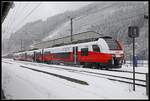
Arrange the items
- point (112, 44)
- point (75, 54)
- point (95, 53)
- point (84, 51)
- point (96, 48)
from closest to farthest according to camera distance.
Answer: point (112, 44) < point (96, 48) < point (95, 53) < point (84, 51) < point (75, 54)

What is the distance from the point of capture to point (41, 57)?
55.3 meters

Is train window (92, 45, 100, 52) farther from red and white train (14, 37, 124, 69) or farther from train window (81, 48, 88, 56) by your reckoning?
train window (81, 48, 88, 56)

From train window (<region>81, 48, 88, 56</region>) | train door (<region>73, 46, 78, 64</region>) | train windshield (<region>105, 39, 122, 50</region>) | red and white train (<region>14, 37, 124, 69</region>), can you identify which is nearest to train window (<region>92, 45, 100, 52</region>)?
red and white train (<region>14, 37, 124, 69</region>)

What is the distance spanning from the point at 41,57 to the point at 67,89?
42.3 metres

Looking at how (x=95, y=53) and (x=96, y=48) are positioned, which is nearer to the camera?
(x=96, y=48)

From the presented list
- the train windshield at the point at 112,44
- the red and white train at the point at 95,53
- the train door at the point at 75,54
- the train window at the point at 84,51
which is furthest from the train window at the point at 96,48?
the train door at the point at 75,54

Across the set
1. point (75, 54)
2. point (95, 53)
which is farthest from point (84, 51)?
point (75, 54)

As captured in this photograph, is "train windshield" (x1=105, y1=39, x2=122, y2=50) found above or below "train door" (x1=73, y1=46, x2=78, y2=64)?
above

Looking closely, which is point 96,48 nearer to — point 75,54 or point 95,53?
point 95,53

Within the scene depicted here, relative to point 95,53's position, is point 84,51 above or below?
above

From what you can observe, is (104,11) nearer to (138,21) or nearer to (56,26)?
(138,21)

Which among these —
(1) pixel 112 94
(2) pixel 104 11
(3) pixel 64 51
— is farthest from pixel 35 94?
(2) pixel 104 11

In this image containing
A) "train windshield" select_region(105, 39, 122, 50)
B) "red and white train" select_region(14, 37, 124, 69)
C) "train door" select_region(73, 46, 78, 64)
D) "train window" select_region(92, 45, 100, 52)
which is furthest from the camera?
"train door" select_region(73, 46, 78, 64)

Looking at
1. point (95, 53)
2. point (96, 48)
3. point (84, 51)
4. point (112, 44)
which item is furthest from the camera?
point (84, 51)
